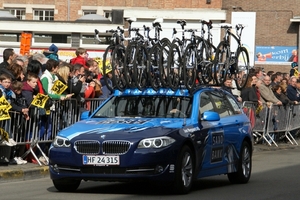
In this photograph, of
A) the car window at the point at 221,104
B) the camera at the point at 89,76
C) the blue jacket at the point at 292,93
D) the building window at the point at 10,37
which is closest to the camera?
the car window at the point at 221,104

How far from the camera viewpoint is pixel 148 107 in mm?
14695

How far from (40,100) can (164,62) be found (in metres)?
2.70

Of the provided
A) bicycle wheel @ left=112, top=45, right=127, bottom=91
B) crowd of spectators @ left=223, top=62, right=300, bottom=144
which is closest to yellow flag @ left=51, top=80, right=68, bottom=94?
bicycle wheel @ left=112, top=45, right=127, bottom=91

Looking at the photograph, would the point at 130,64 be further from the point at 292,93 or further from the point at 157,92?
the point at 292,93

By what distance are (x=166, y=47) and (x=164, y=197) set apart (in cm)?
424

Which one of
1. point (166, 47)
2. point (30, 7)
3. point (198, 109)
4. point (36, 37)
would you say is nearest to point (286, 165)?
point (166, 47)

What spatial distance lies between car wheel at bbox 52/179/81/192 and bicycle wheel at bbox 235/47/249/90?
5.73 m

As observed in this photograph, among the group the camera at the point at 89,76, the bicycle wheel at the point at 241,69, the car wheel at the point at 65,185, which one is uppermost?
the bicycle wheel at the point at 241,69

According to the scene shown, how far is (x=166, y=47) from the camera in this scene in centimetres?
1698

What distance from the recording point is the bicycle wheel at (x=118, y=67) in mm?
15934

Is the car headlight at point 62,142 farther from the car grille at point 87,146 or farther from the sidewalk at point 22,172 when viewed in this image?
the sidewalk at point 22,172

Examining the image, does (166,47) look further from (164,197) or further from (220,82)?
(164,197)

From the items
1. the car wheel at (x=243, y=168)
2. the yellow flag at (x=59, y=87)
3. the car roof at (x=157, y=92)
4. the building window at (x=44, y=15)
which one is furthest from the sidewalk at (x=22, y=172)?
the building window at (x=44, y=15)

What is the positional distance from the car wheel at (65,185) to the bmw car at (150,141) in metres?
0.01
